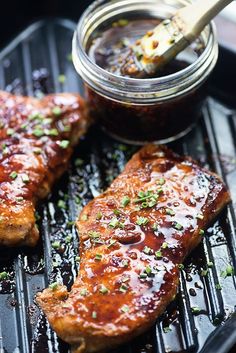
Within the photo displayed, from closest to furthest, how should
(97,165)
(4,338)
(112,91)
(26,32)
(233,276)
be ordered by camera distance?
(4,338) < (233,276) < (112,91) < (97,165) < (26,32)

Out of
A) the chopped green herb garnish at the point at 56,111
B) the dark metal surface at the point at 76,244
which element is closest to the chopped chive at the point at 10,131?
the chopped green herb garnish at the point at 56,111

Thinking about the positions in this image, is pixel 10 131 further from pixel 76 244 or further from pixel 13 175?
pixel 76 244

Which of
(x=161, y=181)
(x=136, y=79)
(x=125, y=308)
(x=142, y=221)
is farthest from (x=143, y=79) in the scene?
(x=125, y=308)

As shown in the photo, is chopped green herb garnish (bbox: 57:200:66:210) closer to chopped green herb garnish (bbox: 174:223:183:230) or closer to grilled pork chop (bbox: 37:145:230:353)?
grilled pork chop (bbox: 37:145:230:353)

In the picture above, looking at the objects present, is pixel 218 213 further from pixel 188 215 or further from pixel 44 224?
pixel 44 224

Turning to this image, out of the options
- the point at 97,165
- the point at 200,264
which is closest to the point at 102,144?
the point at 97,165

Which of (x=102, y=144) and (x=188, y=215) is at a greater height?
(x=102, y=144)

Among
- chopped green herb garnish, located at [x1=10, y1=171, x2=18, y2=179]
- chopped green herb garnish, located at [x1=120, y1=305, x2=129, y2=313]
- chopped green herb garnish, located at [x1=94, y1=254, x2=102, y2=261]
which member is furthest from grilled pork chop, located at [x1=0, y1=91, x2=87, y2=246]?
chopped green herb garnish, located at [x1=120, y1=305, x2=129, y2=313]
